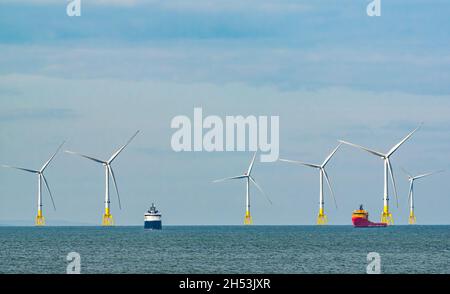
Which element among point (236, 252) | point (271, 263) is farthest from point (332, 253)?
point (271, 263)

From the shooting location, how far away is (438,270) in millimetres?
123062

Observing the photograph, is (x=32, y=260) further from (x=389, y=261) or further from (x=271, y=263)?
(x=389, y=261)

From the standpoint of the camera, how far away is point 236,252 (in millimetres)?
169125
